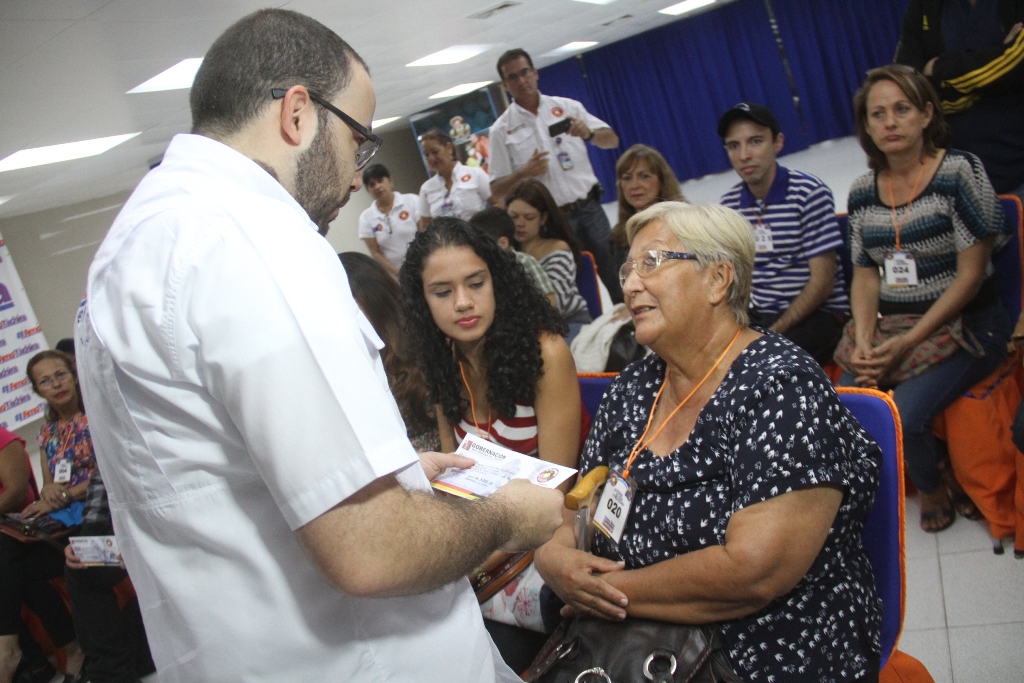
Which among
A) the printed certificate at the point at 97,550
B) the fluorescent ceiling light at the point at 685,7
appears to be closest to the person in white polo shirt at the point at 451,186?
the printed certificate at the point at 97,550

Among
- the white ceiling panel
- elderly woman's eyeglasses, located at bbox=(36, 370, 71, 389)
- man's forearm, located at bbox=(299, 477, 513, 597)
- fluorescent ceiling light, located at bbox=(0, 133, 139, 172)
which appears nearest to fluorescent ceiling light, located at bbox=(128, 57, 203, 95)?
the white ceiling panel

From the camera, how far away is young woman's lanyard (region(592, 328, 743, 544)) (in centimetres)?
156

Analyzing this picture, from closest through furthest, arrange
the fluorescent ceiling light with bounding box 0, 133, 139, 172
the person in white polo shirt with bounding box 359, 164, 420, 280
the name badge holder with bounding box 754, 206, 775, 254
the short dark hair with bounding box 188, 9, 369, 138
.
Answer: the short dark hair with bounding box 188, 9, 369, 138 < the name badge holder with bounding box 754, 206, 775, 254 < the fluorescent ceiling light with bounding box 0, 133, 139, 172 < the person in white polo shirt with bounding box 359, 164, 420, 280

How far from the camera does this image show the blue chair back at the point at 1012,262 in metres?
2.44

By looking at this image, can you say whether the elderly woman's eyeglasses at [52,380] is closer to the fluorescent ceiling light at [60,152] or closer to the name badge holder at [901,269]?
the fluorescent ceiling light at [60,152]

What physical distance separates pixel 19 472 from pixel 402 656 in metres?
3.61

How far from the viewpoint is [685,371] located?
5.45 ft

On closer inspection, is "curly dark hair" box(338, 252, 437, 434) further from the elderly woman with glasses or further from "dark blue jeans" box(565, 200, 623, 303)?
"dark blue jeans" box(565, 200, 623, 303)

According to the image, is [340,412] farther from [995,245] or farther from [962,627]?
[995,245]

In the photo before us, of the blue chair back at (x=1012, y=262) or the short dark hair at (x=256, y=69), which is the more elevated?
the short dark hair at (x=256, y=69)

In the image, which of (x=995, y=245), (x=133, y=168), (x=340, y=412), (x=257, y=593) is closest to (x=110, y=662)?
(x=257, y=593)

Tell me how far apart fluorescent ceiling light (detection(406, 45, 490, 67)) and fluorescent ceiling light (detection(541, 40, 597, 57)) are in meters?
2.89

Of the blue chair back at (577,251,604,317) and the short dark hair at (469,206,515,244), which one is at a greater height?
the short dark hair at (469,206,515,244)

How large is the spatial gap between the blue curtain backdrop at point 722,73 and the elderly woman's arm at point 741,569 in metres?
11.3
